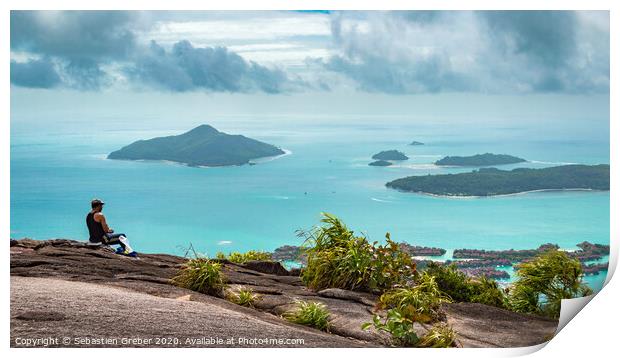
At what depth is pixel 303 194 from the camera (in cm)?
1245

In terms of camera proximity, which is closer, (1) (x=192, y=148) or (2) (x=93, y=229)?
(2) (x=93, y=229)

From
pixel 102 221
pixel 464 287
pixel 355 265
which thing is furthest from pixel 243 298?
pixel 464 287

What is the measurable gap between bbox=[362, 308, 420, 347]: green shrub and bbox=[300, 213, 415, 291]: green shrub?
3.50ft

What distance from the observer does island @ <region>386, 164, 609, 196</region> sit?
12.4m

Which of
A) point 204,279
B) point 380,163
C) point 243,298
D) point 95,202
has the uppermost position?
point 380,163

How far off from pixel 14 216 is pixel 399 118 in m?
4.97

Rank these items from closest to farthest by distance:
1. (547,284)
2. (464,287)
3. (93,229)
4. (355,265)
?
1. (355,265)
2. (547,284)
3. (93,229)
4. (464,287)

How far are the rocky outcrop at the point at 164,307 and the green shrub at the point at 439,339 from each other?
155mm

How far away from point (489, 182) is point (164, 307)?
4.89 metres

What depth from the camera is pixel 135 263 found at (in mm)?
11586

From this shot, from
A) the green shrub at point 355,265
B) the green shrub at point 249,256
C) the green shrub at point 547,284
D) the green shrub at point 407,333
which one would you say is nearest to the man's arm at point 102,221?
the green shrub at point 249,256

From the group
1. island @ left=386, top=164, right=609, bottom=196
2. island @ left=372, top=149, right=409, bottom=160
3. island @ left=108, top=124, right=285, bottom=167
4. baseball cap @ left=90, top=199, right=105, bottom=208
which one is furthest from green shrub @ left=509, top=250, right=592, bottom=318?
baseball cap @ left=90, top=199, right=105, bottom=208

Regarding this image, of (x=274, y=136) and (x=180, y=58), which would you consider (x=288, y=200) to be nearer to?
(x=274, y=136)

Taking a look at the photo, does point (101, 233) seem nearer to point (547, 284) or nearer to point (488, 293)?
point (488, 293)
